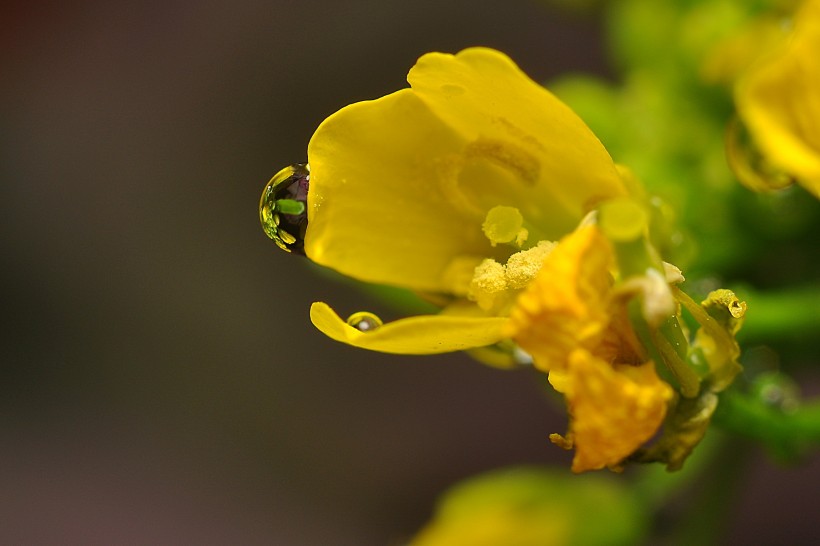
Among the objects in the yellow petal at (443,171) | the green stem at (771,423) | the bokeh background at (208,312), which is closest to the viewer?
the yellow petal at (443,171)

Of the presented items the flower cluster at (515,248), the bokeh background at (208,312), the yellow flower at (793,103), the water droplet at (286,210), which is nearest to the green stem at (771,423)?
the flower cluster at (515,248)

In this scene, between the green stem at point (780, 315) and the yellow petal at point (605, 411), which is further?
the green stem at point (780, 315)

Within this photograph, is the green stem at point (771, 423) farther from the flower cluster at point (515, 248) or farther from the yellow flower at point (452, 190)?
the yellow flower at point (452, 190)

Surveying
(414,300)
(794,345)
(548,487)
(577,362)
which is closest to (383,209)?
(577,362)

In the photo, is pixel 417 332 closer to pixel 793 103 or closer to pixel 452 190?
pixel 452 190

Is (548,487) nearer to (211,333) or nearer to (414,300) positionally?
(414,300)

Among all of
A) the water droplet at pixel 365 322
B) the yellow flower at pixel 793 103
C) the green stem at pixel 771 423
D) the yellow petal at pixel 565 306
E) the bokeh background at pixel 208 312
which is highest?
the yellow flower at pixel 793 103

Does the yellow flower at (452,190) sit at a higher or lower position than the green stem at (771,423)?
higher
